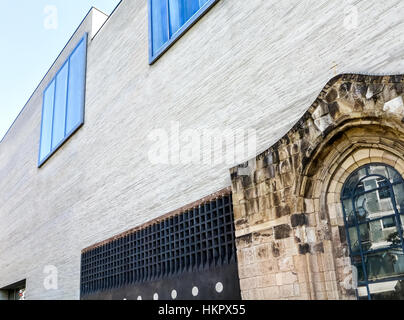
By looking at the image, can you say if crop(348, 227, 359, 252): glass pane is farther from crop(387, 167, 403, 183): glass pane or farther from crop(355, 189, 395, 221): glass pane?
crop(387, 167, 403, 183): glass pane

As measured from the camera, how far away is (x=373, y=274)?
5.16m

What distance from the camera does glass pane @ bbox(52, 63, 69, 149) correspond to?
1538 cm

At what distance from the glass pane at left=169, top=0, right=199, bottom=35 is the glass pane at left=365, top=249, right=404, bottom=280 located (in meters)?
6.51

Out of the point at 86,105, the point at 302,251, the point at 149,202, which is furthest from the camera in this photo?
the point at 86,105

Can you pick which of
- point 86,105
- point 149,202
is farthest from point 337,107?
point 86,105

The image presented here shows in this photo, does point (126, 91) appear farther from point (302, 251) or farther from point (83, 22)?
point (302, 251)

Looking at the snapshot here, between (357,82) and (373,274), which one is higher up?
(357,82)

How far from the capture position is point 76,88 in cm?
1459

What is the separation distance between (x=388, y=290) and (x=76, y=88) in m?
12.3

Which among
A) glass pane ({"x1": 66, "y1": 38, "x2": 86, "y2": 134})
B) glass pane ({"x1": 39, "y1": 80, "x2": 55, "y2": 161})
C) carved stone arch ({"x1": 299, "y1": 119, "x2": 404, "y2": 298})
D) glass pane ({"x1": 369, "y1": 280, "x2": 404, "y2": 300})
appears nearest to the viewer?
glass pane ({"x1": 369, "y1": 280, "x2": 404, "y2": 300})

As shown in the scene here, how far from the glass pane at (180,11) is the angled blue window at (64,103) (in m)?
5.08

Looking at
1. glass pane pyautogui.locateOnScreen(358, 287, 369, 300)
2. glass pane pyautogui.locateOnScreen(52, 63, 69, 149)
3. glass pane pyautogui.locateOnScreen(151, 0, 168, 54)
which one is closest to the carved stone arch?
glass pane pyautogui.locateOnScreen(358, 287, 369, 300)

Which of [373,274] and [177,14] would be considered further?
[177,14]
